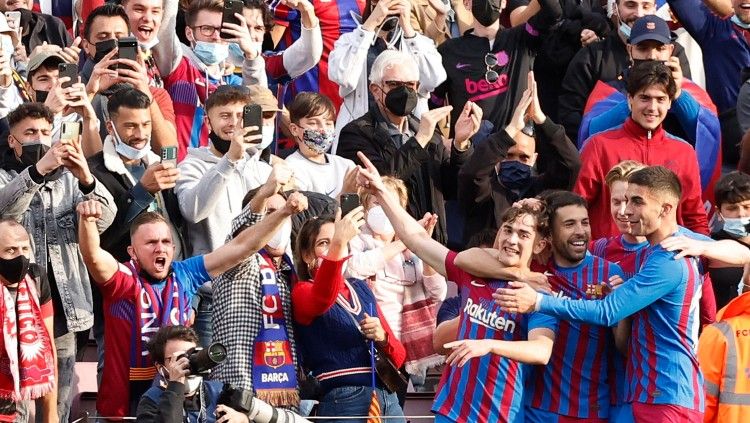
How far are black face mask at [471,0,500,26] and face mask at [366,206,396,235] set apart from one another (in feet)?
8.77

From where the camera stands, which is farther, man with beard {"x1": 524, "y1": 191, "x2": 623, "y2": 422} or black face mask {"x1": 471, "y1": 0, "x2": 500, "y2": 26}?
black face mask {"x1": 471, "y1": 0, "x2": 500, "y2": 26}

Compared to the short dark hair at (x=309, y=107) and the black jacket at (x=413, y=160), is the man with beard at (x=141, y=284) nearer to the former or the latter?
the short dark hair at (x=309, y=107)

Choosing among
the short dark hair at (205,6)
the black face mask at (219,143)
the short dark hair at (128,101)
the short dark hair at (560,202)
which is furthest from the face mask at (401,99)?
the short dark hair at (560,202)

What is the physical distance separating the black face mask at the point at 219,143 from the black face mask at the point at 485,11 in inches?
108

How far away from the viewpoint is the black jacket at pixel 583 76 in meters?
12.8

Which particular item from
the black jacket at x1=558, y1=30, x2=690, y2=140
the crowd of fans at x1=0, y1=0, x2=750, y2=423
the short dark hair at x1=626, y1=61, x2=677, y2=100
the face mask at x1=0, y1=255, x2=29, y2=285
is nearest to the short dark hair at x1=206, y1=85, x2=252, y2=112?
the crowd of fans at x1=0, y1=0, x2=750, y2=423

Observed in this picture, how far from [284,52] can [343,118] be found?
2.23ft

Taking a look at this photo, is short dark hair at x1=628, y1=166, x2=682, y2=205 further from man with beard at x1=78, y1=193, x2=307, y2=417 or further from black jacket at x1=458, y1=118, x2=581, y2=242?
black jacket at x1=458, y1=118, x2=581, y2=242

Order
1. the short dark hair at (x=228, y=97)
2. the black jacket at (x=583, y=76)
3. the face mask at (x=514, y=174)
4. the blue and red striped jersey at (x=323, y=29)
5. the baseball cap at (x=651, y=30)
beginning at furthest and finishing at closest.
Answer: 1. the blue and red striped jersey at (x=323, y=29)
2. the black jacket at (x=583, y=76)
3. the baseball cap at (x=651, y=30)
4. the face mask at (x=514, y=174)
5. the short dark hair at (x=228, y=97)

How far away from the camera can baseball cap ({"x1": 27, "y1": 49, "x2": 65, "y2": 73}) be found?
38.2 ft

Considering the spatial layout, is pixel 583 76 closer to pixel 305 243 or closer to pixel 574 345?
pixel 305 243

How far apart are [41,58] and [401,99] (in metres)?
2.28

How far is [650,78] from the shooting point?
444 inches

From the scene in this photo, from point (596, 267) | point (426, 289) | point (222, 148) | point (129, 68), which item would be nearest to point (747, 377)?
point (596, 267)
